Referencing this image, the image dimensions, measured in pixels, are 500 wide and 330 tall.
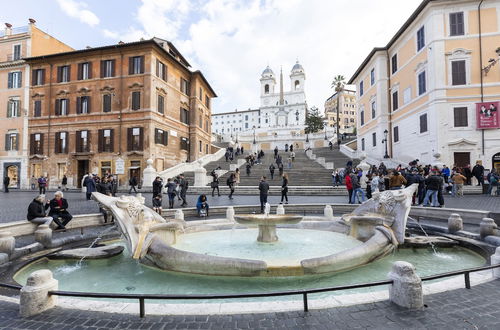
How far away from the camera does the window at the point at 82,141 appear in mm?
29297

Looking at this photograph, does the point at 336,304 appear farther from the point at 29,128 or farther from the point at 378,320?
the point at 29,128

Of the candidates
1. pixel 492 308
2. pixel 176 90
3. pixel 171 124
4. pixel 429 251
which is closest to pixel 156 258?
pixel 492 308

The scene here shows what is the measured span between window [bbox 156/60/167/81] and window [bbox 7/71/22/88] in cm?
1700

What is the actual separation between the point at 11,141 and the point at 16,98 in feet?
16.4

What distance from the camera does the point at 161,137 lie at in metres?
29.4

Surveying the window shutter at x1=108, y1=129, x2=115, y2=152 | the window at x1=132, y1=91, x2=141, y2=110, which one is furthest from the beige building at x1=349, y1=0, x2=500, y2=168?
the window shutter at x1=108, y1=129, x2=115, y2=152

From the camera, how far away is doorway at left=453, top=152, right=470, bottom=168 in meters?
20.7

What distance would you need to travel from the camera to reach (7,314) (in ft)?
10.3

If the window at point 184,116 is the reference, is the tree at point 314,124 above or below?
above

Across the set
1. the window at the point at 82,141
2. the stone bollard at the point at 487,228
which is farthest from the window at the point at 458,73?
the window at the point at 82,141

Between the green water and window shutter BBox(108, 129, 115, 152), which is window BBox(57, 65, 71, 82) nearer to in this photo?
window shutter BBox(108, 129, 115, 152)

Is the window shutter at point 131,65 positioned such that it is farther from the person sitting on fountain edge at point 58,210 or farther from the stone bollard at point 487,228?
the stone bollard at point 487,228

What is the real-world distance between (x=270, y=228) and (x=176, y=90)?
29.3m

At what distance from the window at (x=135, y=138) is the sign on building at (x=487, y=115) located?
94.5 ft
